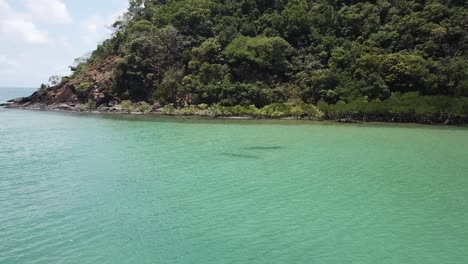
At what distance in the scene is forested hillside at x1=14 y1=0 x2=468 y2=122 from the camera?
188 feet

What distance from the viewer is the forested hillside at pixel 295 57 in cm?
5744

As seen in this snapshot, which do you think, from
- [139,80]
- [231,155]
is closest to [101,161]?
[231,155]

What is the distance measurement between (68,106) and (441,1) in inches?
2696

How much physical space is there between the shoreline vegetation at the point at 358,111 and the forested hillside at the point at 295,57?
0.20m

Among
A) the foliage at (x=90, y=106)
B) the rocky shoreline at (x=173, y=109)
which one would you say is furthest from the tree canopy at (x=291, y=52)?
the foliage at (x=90, y=106)

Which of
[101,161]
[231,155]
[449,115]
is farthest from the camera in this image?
[449,115]

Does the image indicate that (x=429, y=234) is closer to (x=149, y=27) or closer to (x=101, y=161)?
(x=101, y=161)

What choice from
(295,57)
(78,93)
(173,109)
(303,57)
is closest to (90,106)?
(78,93)

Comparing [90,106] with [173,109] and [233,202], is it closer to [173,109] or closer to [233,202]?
[173,109]

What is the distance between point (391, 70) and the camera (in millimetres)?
59188

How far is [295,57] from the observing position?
72312 millimetres

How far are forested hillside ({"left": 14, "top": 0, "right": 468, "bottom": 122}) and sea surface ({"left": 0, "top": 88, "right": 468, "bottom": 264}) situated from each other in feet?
76.5

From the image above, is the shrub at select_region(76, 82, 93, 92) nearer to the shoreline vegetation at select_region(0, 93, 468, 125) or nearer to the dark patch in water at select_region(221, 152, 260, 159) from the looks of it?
the shoreline vegetation at select_region(0, 93, 468, 125)

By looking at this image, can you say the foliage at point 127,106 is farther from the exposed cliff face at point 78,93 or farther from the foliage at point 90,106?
the foliage at point 90,106
